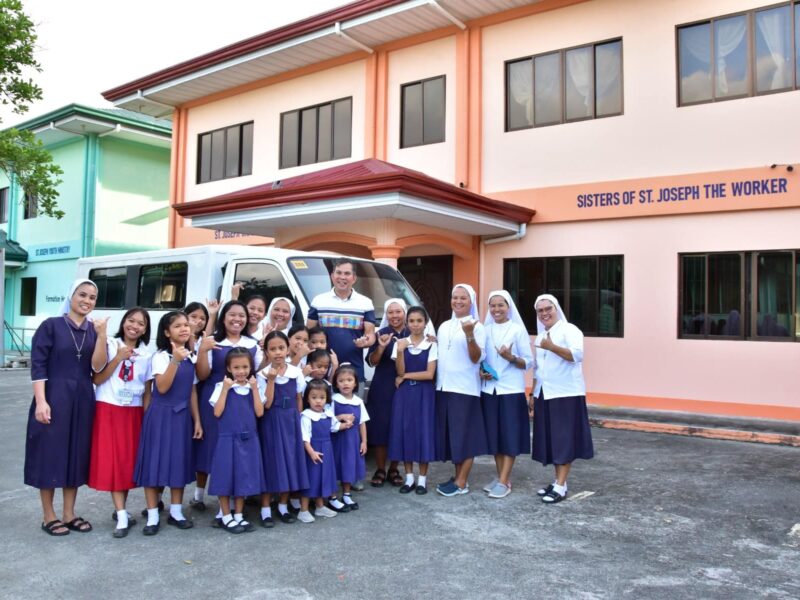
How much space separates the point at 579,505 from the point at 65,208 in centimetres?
1978

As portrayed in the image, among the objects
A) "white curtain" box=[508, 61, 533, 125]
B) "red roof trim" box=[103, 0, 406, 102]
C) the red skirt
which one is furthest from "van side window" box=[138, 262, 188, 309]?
"white curtain" box=[508, 61, 533, 125]

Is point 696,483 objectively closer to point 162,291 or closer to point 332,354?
point 332,354

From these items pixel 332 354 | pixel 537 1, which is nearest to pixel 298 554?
pixel 332 354

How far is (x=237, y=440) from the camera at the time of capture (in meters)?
4.52

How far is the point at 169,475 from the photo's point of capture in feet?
14.7

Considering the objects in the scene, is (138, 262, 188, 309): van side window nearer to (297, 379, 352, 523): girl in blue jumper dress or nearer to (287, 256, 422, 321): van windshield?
(287, 256, 422, 321): van windshield

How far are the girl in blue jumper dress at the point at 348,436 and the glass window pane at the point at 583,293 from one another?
253 inches

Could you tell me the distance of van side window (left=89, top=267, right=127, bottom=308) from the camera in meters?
8.75

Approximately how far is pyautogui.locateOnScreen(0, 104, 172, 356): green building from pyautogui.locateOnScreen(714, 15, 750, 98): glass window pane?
52.0ft

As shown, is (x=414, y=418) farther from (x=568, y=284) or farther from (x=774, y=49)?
(x=774, y=49)

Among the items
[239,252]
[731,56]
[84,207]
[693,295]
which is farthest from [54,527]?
[84,207]

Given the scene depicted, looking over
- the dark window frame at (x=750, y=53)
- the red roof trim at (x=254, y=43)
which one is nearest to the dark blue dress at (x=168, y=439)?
the dark window frame at (x=750, y=53)

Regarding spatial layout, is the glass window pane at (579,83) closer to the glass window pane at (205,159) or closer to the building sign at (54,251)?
the glass window pane at (205,159)

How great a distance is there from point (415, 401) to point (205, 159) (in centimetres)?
1272
